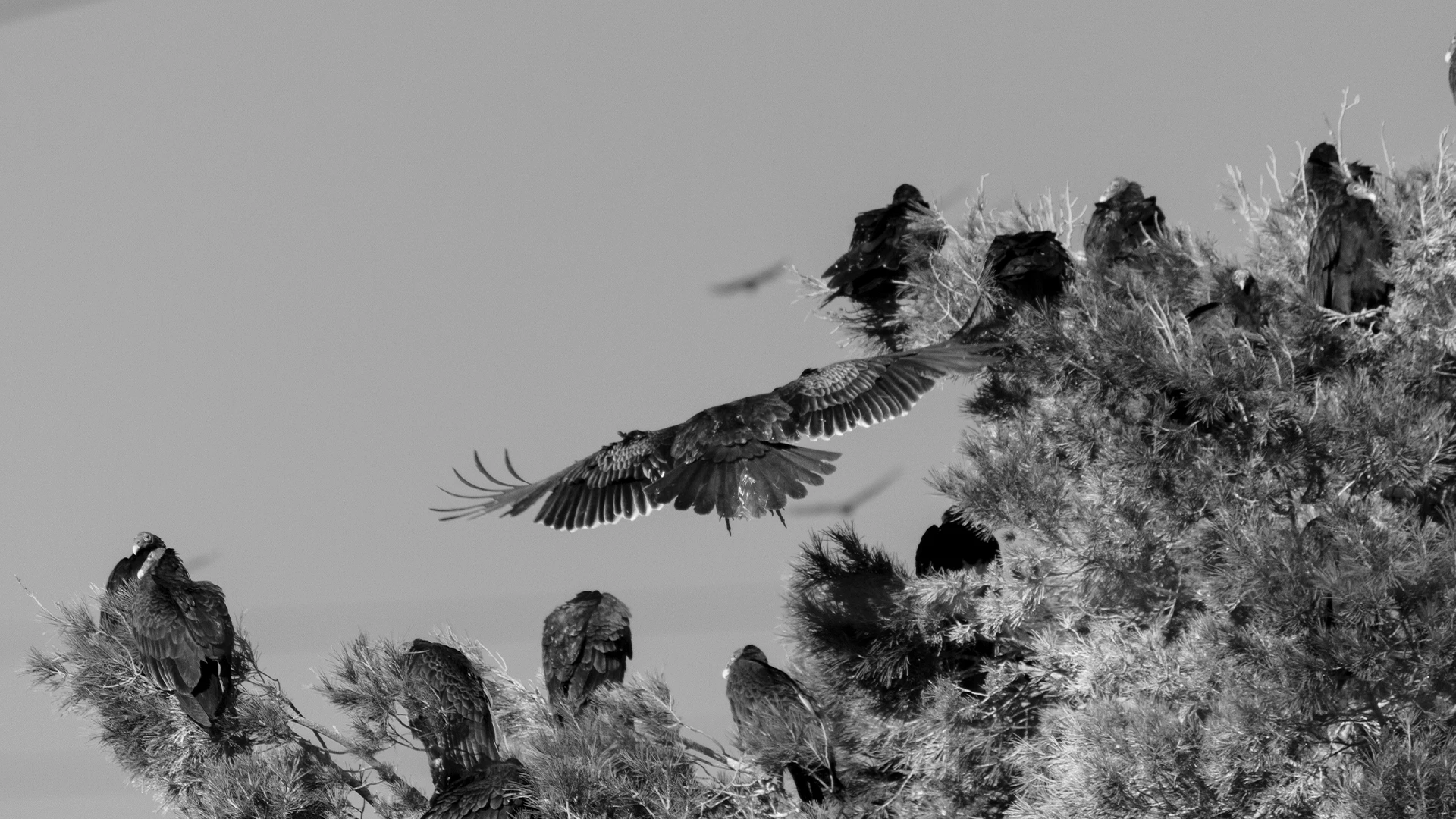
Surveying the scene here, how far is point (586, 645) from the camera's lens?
8.03 m

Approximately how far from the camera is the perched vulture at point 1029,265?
7.46m

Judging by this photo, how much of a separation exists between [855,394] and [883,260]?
1099 mm

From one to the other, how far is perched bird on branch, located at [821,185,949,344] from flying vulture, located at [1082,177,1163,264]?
76 cm

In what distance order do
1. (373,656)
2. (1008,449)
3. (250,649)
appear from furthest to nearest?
1. (250,649)
2. (373,656)
3. (1008,449)

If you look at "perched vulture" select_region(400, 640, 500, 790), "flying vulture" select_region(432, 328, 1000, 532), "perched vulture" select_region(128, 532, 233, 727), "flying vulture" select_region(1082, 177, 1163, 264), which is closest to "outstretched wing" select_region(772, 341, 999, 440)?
"flying vulture" select_region(432, 328, 1000, 532)

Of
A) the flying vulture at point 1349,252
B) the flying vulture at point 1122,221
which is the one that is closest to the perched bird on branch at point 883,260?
the flying vulture at point 1122,221

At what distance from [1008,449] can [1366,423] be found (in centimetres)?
123

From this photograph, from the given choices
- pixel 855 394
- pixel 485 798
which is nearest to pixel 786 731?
pixel 485 798

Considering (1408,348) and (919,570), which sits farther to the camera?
(919,570)

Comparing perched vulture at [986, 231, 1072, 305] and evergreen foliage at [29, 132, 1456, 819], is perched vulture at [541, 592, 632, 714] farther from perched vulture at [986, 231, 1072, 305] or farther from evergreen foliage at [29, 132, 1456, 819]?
perched vulture at [986, 231, 1072, 305]

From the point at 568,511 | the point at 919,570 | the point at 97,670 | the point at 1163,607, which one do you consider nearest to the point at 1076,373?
the point at 1163,607

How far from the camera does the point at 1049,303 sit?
268 inches

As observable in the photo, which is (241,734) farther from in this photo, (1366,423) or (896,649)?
(1366,423)

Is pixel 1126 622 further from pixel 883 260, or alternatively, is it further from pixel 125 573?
pixel 125 573
